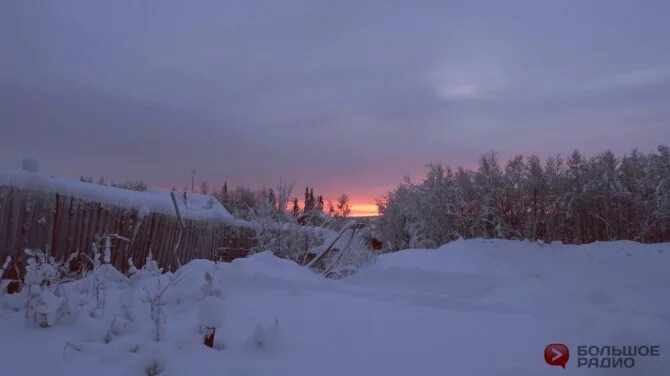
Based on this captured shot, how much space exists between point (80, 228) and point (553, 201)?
1456 cm

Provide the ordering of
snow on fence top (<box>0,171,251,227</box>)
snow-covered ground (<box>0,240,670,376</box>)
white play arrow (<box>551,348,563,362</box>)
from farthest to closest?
snow on fence top (<box>0,171,251,227</box>) < white play arrow (<box>551,348,563,362</box>) < snow-covered ground (<box>0,240,670,376</box>)

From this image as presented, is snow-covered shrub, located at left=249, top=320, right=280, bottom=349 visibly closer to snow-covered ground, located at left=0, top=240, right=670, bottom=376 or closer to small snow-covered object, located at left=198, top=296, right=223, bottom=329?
snow-covered ground, located at left=0, top=240, right=670, bottom=376

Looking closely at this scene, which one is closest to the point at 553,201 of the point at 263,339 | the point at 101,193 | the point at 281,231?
the point at 281,231

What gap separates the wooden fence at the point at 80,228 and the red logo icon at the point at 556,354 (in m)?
4.68

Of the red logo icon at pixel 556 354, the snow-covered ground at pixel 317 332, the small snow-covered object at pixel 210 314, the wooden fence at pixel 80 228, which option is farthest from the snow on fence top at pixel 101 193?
the red logo icon at pixel 556 354

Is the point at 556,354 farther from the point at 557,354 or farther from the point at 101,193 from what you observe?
the point at 101,193

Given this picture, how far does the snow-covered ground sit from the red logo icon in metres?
0.04

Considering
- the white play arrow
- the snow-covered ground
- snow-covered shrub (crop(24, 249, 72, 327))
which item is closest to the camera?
the snow-covered ground

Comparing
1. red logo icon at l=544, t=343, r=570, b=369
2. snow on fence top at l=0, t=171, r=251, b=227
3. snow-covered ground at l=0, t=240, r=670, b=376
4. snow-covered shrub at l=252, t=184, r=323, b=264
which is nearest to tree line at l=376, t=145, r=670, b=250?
snow-covered shrub at l=252, t=184, r=323, b=264

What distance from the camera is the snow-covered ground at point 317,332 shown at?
2975 mm

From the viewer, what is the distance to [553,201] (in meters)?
17.1

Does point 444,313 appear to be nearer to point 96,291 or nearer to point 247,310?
point 247,310

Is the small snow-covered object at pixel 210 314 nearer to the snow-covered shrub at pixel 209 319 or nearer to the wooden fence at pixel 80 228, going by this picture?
the snow-covered shrub at pixel 209 319

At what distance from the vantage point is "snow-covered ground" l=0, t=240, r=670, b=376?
9.76 ft
